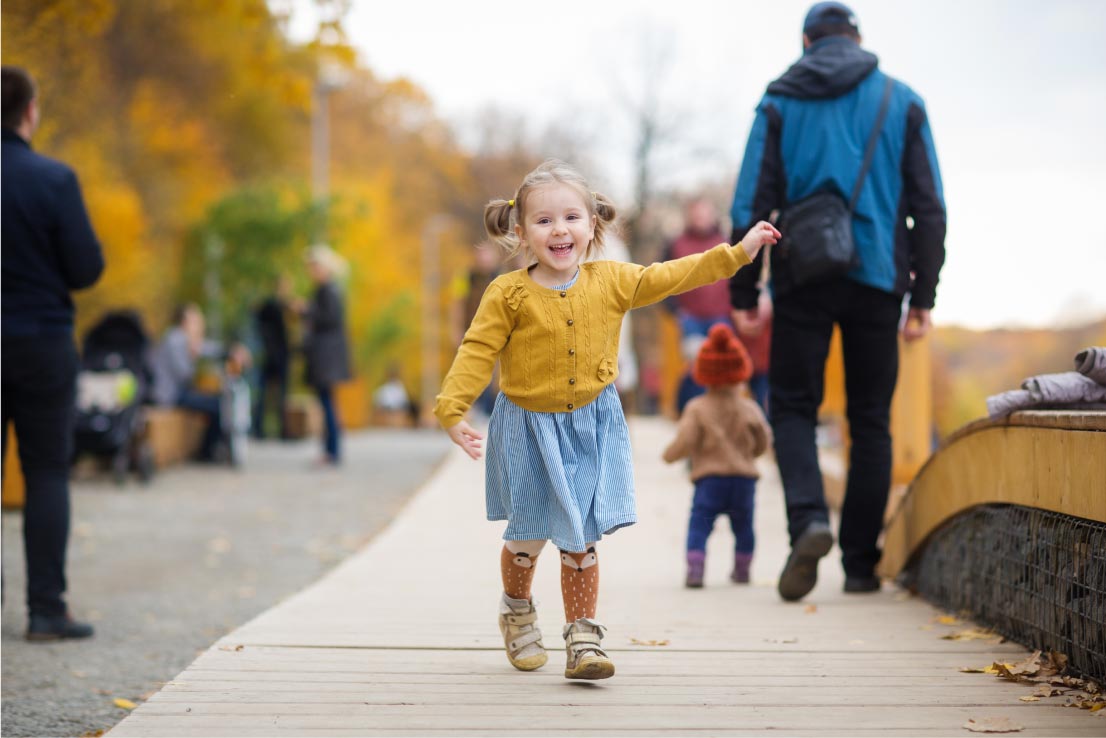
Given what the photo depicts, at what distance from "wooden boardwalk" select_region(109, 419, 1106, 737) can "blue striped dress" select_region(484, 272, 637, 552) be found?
46cm

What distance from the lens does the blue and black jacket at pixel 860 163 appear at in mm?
5301

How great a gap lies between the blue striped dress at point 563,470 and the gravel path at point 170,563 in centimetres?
163

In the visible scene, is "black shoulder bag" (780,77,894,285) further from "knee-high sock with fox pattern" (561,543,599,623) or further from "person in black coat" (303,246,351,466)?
"person in black coat" (303,246,351,466)

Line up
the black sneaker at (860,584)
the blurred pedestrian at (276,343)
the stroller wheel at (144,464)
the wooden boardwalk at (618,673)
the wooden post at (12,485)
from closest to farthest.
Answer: the wooden boardwalk at (618,673), the black sneaker at (860,584), the wooden post at (12,485), the stroller wheel at (144,464), the blurred pedestrian at (276,343)


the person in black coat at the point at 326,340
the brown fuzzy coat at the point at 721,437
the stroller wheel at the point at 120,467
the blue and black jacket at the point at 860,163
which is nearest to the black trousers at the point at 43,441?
the brown fuzzy coat at the point at 721,437

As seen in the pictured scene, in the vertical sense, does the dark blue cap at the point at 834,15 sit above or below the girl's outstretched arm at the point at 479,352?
above

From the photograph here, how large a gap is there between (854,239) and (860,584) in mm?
1519

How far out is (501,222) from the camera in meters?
4.12

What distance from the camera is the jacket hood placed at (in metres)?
5.34

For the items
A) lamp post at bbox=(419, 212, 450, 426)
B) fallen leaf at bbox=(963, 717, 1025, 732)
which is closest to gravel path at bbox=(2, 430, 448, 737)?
fallen leaf at bbox=(963, 717, 1025, 732)

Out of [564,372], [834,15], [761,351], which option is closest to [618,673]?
[564,372]

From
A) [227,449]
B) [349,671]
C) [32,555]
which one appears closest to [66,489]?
[32,555]

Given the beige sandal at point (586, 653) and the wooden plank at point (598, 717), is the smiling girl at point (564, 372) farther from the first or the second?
the wooden plank at point (598, 717)

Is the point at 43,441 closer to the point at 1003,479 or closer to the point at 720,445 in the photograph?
the point at 720,445
